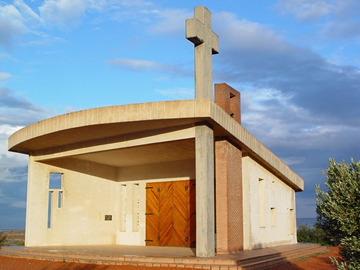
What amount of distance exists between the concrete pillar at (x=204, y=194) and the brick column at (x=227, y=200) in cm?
128

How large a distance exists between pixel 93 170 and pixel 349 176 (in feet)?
40.9

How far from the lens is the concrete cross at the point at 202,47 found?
12961 mm

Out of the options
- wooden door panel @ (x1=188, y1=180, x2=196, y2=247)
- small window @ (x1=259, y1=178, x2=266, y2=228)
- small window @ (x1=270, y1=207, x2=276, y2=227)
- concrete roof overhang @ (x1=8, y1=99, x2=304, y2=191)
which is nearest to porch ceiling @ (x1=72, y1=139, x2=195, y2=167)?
concrete roof overhang @ (x1=8, y1=99, x2=304, y2=191)

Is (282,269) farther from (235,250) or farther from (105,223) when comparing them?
(105,223)

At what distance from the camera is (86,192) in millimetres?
17750

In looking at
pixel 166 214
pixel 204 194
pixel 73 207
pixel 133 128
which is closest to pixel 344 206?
pixel 204 194

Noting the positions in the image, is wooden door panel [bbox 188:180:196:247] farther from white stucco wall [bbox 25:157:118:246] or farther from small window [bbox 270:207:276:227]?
white stucco wall [bbox 25:157:118:246]

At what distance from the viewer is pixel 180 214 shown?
55.7 feet

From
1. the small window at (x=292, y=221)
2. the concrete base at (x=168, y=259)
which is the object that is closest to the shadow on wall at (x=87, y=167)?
the concrete base at (x=168, y=259)

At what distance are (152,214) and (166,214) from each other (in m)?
0.71

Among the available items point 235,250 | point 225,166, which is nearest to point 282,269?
point 235,250

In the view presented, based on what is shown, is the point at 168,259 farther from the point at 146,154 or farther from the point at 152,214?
the point at 152,214

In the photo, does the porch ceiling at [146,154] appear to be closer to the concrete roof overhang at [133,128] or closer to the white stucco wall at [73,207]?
the concrete roof overhang at [133,128]

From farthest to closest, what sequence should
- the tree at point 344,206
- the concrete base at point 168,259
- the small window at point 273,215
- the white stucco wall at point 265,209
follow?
the small window at point 273,215 < the white stucco wall at point 265,209 < the concrete base at point 168,259 < the tree at point 344,206
